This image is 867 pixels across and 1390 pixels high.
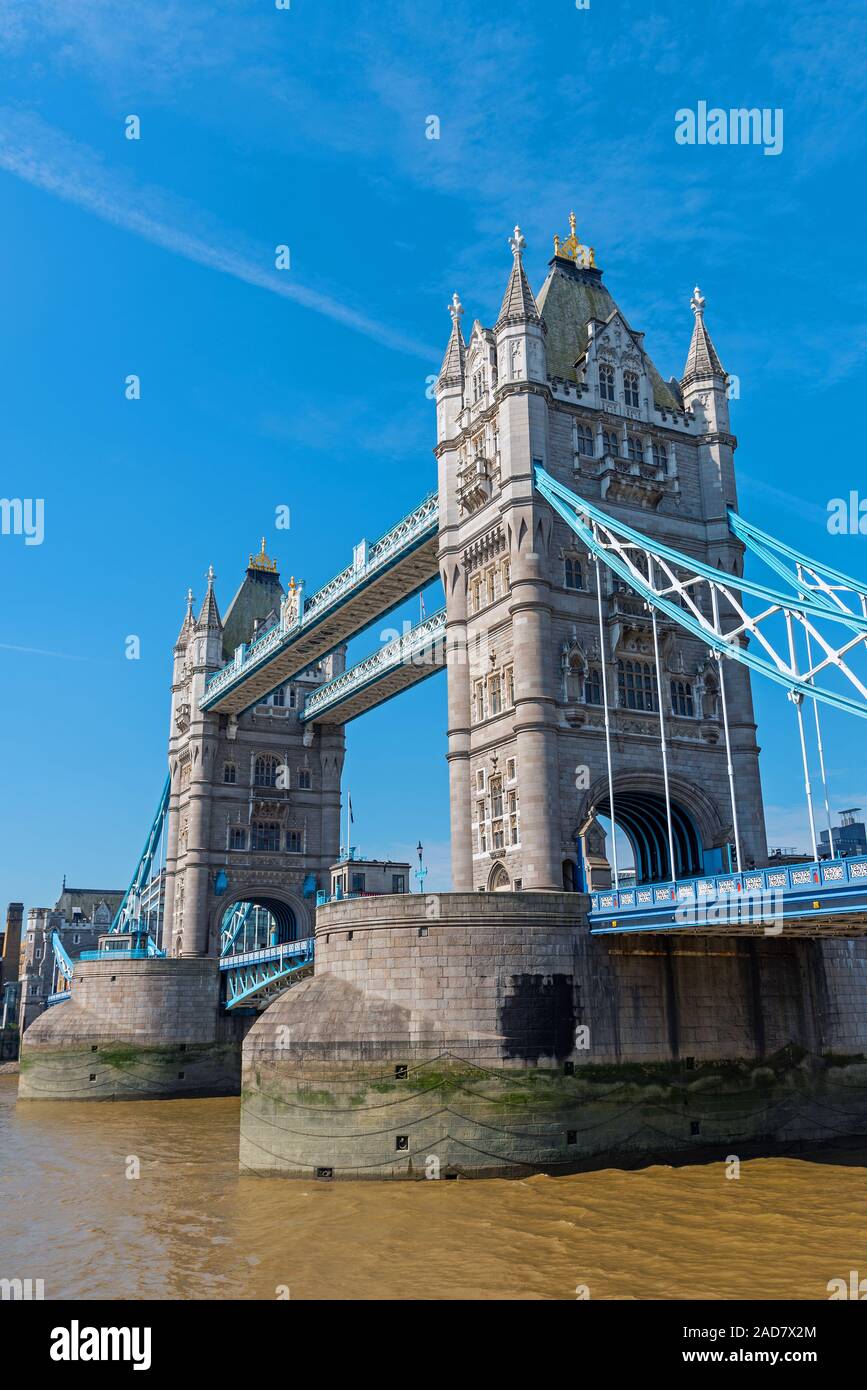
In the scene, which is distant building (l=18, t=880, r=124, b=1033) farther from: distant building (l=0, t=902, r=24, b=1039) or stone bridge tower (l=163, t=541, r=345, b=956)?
stone bridge tower (l=163, t=541, r=345, b=956)

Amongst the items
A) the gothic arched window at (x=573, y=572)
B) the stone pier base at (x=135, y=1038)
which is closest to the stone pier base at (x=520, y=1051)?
the gothic arched window at (x=573, y=572)

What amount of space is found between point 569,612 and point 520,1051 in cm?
1444

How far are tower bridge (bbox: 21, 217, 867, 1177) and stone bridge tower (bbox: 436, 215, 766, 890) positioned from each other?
0.11m

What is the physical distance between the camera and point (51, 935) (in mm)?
85562

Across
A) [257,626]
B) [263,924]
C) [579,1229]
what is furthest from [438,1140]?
[263,924]

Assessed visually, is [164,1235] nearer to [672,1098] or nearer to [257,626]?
[672,1098]

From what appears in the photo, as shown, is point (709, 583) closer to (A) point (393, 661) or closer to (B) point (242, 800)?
(A) point (393, 661)

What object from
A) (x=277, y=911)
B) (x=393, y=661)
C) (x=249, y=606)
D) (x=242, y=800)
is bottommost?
(x=277, y=911)

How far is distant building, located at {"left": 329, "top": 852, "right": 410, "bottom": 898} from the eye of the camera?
49.5m

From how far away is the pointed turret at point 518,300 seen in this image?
36.1 meters

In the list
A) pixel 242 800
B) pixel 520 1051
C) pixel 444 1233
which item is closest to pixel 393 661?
pixel 242 800

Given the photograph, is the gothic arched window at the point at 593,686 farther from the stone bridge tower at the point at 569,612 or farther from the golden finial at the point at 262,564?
the golden finial at the point at 262,564

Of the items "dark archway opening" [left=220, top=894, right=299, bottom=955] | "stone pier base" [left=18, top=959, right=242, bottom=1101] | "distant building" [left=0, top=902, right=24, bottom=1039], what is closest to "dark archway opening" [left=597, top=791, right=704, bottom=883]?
"stone pier base" [left=18, top=959, right=242, bottom=1101]

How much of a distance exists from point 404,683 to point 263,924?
28.2m
